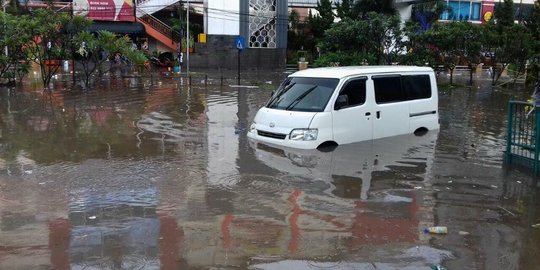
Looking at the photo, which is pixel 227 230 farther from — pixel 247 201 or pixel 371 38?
pixel 371 38

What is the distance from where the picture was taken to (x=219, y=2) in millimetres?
45094

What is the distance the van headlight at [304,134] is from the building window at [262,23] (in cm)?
3689

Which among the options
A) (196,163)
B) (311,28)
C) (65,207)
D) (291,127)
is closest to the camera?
(65,207)

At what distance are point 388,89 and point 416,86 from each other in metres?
1.11

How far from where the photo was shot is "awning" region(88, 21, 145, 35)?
44.3m

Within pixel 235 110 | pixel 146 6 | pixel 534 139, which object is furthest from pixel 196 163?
pixel 146 6

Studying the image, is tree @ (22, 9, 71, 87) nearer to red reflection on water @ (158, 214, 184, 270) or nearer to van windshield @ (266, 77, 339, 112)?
van windshield @ (266, 77, 339, 112)

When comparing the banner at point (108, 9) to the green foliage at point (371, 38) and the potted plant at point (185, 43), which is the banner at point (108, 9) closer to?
the potted plant at point (185, 43)

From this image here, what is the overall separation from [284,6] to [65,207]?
42.2 m

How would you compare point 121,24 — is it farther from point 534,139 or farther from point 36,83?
point 534,139

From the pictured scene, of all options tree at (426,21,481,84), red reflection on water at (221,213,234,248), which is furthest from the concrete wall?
red reflection on water at (221,213,234,248)

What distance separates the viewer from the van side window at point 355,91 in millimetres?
10969

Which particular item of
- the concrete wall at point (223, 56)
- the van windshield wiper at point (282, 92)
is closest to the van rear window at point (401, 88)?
the van windshield wiper at point (282, 92)

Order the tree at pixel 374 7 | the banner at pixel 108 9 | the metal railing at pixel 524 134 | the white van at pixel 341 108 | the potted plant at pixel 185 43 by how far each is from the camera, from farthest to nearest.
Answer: the banner at pixel 108 9 < the potted plant at pixel 185 43 < the tree at pixel 374 7 < the white van at pixel 341 108 < the metal railing at pixel 524 134
